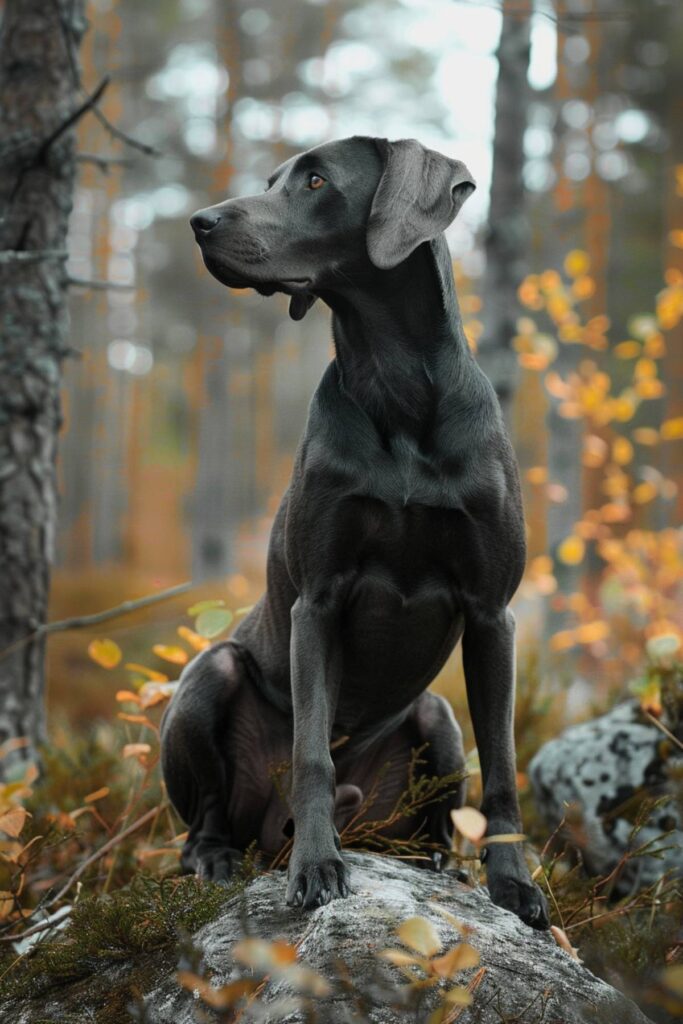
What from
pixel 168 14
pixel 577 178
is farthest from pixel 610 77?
pixel 168 14

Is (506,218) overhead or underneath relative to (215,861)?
overhead

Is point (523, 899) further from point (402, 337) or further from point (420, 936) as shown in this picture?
point (402, 337)

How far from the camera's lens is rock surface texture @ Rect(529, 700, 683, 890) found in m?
4.08

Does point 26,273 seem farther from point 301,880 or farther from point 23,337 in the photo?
point 301,880

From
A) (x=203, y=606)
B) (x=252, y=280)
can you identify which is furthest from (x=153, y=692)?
(x=252, y=280)

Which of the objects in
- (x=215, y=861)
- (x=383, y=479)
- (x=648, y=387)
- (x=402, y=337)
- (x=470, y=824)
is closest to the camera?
(x=470, y=824)

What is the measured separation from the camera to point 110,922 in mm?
2748

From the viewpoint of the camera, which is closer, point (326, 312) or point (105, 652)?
point (105, 652)

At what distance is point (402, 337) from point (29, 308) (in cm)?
248

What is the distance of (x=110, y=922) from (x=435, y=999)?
37.8 inches

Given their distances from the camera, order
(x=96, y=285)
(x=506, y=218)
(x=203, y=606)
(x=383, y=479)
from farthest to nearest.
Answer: (x=506, y=218)
(x=96, y=285)
(x=203, y=606)
(x=383, y=479)

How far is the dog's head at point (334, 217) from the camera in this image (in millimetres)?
2799

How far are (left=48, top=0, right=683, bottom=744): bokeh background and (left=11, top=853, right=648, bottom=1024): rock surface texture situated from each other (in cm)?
355

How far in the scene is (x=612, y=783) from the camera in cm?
429
